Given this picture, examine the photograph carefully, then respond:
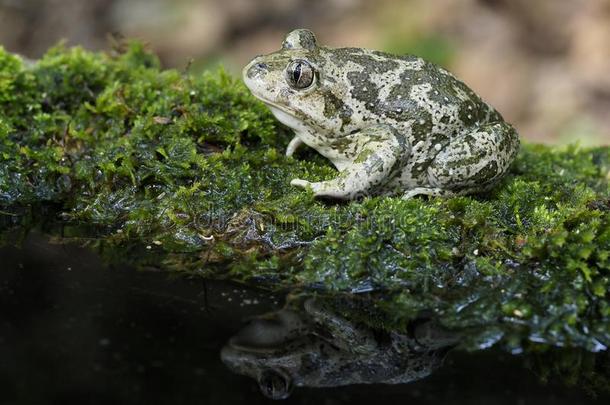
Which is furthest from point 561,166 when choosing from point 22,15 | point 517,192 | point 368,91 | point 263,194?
point 22,15

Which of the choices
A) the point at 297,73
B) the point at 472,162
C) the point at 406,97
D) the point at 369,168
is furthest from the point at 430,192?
the point at 297,73

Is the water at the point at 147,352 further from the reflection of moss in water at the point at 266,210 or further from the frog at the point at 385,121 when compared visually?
the frog at the point at 385,121

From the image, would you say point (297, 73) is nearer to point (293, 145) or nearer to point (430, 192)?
point (293, 145)

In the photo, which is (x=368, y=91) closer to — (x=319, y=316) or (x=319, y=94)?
(x=319, y=94)

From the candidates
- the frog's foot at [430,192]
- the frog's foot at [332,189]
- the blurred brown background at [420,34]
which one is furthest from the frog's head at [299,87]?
the blurred brown background at [420,34]

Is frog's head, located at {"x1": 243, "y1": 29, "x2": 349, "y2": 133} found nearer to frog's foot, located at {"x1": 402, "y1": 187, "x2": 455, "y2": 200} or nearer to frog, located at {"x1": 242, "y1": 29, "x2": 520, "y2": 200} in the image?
frog, located at {"x1": 242, "y1": 29, "x2": 520, "y2": 200}

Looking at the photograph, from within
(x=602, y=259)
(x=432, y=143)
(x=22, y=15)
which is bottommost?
(x=602, y=259)
